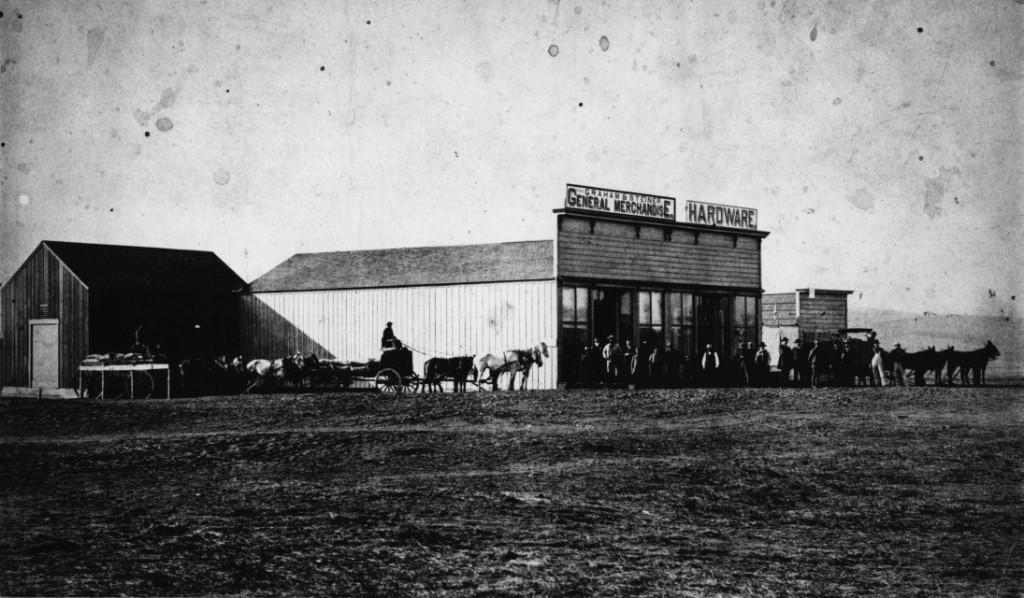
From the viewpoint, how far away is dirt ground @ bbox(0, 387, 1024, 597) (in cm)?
820

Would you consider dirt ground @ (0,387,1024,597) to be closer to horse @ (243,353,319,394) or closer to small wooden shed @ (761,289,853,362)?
horse @ (243,353,319,394)

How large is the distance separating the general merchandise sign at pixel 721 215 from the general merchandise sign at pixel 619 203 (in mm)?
1002

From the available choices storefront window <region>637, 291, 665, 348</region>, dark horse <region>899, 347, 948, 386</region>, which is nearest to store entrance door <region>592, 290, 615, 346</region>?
storefront window <region>637, 291, 665, 348</region>

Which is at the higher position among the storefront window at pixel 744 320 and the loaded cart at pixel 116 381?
the storefront window at pixel 744 320

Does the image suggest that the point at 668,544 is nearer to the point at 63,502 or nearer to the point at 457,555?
the point at 457,555

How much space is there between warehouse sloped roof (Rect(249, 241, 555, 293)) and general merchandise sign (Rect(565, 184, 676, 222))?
6.94 ft

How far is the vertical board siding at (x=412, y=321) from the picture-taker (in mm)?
32344

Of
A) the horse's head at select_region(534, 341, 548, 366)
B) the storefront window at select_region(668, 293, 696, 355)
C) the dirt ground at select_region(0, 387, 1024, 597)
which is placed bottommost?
the dirt ground at select_region(0, 387, 1024, 597)

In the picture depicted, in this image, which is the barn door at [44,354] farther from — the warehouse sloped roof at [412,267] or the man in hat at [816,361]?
the man in hat at [816,361]

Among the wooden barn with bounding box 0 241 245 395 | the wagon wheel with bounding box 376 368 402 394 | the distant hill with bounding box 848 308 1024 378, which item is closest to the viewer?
the wagon wheel with bounding box 376 368 402 394

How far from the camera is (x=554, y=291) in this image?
31812 millimetres

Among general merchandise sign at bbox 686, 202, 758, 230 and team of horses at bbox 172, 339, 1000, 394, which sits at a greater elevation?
general merchandise sign at bbox 686, 202, 758, 230

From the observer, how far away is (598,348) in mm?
32000

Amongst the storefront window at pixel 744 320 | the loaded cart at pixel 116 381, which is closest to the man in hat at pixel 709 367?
the storefront window at pixel 744 320
